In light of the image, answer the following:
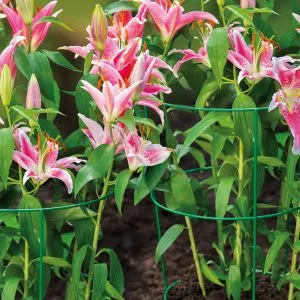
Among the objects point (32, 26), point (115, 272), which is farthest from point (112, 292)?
point (32, 26)

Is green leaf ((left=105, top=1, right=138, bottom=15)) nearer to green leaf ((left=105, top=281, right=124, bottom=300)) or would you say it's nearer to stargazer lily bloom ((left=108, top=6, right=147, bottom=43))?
stargazer lily bloom ((left=108, top=6, right=147, bottom=43))

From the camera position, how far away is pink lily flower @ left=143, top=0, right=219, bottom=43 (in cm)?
201

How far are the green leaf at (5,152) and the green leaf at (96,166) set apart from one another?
5.6 inches

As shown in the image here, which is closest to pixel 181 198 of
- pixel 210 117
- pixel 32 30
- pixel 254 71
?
pixel 210 117

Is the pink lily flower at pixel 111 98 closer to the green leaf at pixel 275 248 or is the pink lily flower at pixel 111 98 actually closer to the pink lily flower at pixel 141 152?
the pink lily flower at pixel 141 152

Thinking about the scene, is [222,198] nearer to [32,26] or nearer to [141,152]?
[141,152]

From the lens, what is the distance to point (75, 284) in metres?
1.94

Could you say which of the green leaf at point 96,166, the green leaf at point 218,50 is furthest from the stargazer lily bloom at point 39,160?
the green leaf at point 218,50

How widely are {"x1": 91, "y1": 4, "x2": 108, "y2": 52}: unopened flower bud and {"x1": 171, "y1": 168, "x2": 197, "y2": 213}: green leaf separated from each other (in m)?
0.34

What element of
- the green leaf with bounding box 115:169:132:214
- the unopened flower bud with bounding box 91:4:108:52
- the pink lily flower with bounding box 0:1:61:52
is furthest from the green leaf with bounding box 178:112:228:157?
the pink lily flower with bounding box 0:1:61:52

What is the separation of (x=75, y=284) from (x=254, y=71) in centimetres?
59

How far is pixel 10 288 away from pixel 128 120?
1.45 ft

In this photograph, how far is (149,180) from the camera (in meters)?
1.96

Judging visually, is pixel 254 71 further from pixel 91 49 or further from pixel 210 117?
pixel 91 49
